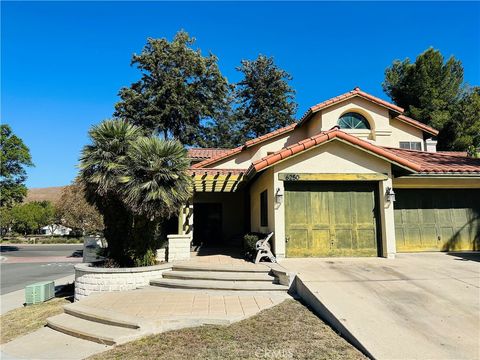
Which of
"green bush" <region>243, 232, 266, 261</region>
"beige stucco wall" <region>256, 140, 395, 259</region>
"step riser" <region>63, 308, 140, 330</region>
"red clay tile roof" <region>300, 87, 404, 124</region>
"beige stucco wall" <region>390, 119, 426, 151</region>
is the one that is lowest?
"step riser" <region>63, 308, 140, 330</region>

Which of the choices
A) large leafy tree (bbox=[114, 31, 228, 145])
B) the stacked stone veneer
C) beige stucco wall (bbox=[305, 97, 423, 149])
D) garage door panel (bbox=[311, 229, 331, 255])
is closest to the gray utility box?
the stacked stone veneer

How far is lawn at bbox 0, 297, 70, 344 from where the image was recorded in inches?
286

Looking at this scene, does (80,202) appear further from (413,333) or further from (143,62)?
(413,333)

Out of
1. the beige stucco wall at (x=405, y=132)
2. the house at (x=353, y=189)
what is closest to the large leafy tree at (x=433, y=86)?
the beige stucco wall at (x=405, y=132)

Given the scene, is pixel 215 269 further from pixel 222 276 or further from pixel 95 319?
pixel 95 319

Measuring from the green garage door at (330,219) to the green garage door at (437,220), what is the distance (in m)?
2.04

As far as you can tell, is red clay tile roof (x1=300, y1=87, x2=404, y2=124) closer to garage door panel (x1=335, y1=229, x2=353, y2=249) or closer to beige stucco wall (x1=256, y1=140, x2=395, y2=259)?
beige stucco wall (x1=256, y1=140, x2=395, y2=259)

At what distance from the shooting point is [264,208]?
1241cm

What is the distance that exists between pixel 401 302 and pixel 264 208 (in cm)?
666

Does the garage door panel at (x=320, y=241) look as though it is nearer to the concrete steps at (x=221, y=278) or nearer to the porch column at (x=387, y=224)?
the porch column at (x=387, y=224)

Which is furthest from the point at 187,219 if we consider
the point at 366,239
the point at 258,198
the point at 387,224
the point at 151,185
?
the point at 387,224

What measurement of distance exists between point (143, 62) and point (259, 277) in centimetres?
3134

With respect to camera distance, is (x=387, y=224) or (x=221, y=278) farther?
(x=387, y=224)

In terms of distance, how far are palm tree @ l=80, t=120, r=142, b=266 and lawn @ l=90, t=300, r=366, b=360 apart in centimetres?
495
